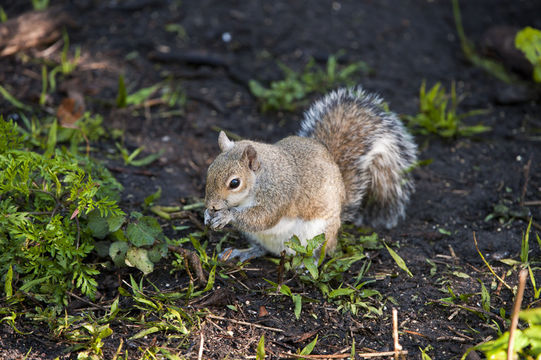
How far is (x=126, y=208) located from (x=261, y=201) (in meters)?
0.93

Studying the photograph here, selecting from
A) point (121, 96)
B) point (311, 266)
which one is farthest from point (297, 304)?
point (121, 96)

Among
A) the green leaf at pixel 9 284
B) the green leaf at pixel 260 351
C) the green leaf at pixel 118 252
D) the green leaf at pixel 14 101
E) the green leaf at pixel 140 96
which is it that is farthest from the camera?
the green leaf at pixel 140 96

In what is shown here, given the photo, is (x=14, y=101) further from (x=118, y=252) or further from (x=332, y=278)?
(x=332, y=278)

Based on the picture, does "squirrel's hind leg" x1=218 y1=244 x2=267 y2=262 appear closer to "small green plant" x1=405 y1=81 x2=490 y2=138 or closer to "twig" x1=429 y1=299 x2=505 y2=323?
"twig" x1=429 y1=299 x2=505 y2=323

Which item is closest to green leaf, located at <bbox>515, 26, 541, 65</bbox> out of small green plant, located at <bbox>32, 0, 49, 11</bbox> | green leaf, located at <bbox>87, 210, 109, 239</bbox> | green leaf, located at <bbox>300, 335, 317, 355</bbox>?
green leaf, located at <bbox>300, 335, 317, 355</bbox>

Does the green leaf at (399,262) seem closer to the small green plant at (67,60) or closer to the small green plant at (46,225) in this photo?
the small green plant at (46,225)

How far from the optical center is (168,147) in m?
4.12

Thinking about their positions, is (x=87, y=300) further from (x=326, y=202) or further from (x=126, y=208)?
(x=326, y=202)

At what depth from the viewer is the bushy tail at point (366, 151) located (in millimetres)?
3409

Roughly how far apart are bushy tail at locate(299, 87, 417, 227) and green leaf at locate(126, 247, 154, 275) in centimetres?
128

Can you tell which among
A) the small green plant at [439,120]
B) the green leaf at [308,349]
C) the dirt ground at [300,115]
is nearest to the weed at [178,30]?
the dirt ground at [300,115]

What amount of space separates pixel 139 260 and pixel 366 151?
1.54 metres

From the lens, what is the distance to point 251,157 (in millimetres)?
2822

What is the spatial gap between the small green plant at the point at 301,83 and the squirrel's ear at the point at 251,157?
1710 mm
